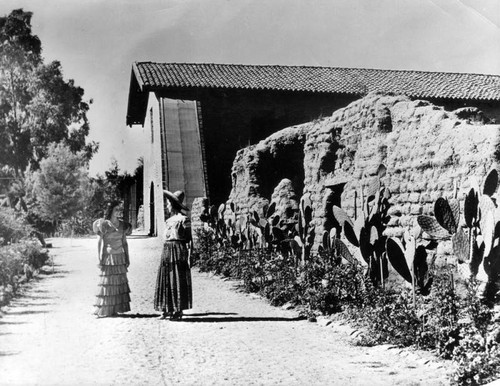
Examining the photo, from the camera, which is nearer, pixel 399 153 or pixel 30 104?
pixel 30 104

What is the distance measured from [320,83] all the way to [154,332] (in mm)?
17632

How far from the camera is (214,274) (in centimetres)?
1202

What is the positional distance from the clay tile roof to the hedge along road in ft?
45.5

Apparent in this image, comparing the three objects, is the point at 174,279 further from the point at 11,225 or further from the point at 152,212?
the point at 152,212

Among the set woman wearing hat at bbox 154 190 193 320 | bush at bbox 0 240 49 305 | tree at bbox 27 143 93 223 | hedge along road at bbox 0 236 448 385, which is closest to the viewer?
hedge along road at bbox 0 236 448 385

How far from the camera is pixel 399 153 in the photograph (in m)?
7.97

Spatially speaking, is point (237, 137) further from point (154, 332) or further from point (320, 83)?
point (154, 332)

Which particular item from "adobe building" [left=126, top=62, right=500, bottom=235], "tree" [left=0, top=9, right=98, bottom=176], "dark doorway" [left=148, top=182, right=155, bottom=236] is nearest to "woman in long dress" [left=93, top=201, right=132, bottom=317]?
A: "tree" [left=0, top=9, right=98, bottom=176]

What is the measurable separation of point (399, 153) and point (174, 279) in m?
3.67

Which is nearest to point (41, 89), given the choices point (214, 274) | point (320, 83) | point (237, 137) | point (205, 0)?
point (205, 0)

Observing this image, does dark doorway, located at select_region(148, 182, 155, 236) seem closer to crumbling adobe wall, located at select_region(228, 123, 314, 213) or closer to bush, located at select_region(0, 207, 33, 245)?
crumbling adobe wall, located at select_region(228, 123, 314, 213)

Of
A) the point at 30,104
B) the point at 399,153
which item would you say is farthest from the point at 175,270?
the point at 399,153

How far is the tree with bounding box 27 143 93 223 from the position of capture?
6.80 metres

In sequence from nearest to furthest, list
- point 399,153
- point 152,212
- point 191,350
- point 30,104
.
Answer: point 191,350 → point 30,104 → point 399,153 → point 152,212
